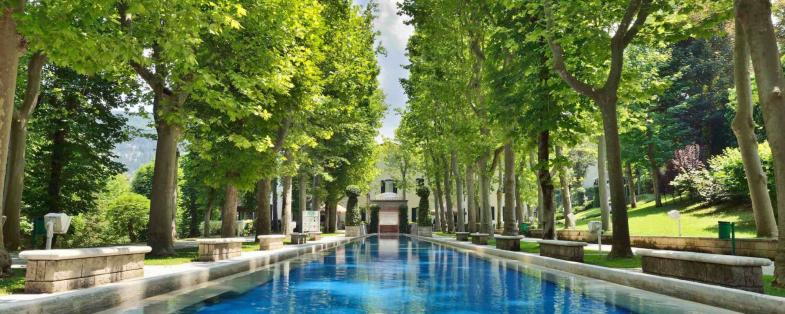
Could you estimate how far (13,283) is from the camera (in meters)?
8.80

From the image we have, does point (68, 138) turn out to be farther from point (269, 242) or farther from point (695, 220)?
point (695, 220)

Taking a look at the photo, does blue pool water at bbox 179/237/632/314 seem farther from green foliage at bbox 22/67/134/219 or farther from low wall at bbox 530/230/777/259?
green foliage at bbox 22/67/134/219

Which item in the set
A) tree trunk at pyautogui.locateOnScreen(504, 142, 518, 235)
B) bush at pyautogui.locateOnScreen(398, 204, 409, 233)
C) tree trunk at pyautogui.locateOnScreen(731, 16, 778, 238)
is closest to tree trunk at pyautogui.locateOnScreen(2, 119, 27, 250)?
tree trunk at pyautogui.locateOnScreen(504, 142, 518, 235)

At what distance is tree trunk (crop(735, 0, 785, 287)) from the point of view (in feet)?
29.5

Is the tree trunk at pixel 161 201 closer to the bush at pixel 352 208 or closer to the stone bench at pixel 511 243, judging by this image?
the stone bench at pixel 511 243

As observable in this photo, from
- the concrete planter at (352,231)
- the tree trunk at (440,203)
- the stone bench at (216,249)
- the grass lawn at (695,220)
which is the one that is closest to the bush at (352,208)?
the concrete planter at (352,231)

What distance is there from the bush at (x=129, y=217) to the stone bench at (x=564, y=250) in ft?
104

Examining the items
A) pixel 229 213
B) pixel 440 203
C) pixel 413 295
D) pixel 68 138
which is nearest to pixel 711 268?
pixel 413 295

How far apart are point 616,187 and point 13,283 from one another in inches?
566

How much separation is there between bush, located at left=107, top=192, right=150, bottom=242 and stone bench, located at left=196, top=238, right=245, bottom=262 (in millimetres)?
25918

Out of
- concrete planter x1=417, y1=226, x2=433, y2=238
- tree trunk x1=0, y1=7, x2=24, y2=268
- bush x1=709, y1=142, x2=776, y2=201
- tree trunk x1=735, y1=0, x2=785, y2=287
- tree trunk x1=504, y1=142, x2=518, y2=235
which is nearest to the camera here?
tree trunk x1=735, y1=0, x2=785, y2=287

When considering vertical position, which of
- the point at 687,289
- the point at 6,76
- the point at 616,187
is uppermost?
the point at 6,76

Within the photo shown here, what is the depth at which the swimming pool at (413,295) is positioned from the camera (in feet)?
26.2

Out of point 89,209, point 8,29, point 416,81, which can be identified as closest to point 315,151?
point 416,81
